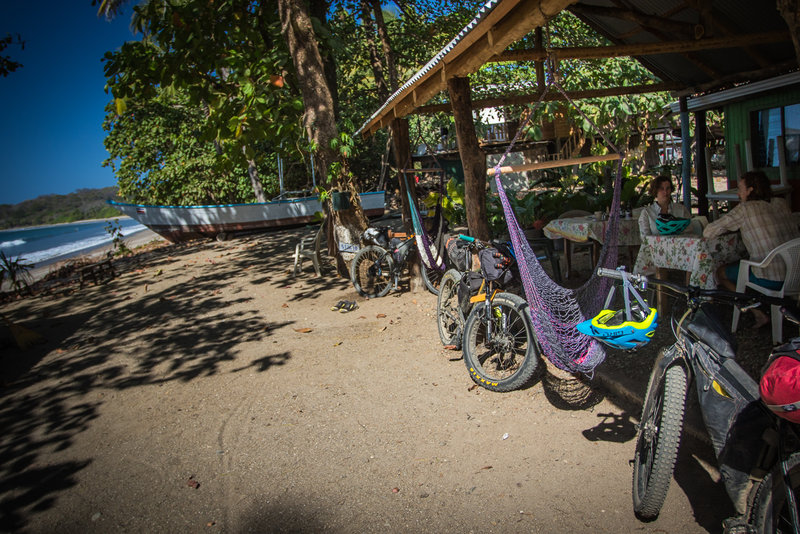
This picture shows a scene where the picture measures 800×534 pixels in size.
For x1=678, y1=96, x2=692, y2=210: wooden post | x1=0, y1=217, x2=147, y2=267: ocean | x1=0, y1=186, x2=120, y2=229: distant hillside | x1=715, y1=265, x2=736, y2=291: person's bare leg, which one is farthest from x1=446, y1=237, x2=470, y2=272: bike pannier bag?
x1=0, y1=186, x2=120, y2=229: distant hillside

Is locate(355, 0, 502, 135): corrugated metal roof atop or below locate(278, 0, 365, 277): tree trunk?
below

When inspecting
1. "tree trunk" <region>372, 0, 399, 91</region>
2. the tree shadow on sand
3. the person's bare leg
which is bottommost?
the tree shadow on sand

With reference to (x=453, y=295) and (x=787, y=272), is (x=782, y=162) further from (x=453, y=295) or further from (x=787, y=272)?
(x=453, y=295)

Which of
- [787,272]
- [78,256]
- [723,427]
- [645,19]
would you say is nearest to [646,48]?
[645,19]

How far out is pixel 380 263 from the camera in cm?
709

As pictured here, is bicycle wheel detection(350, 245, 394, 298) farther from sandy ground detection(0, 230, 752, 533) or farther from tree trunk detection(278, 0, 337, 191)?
tree trunk detection(278, 0, 337, 191)

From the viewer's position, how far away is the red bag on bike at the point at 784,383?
1587mm

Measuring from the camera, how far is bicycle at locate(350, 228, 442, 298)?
7.08m

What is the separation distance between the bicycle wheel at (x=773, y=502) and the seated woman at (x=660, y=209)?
3.18 m

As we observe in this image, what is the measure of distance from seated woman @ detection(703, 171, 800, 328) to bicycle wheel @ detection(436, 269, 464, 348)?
2180mm

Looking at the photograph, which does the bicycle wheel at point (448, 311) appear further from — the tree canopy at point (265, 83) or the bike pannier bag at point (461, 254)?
the tree canopy at point (265, 83)

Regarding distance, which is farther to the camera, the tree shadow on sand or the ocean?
the ocean

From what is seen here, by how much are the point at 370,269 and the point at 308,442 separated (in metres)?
3.84

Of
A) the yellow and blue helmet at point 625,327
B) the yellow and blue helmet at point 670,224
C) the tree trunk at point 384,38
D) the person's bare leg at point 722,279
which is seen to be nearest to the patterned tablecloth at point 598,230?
the yellow and blue helmet at point 670,224
